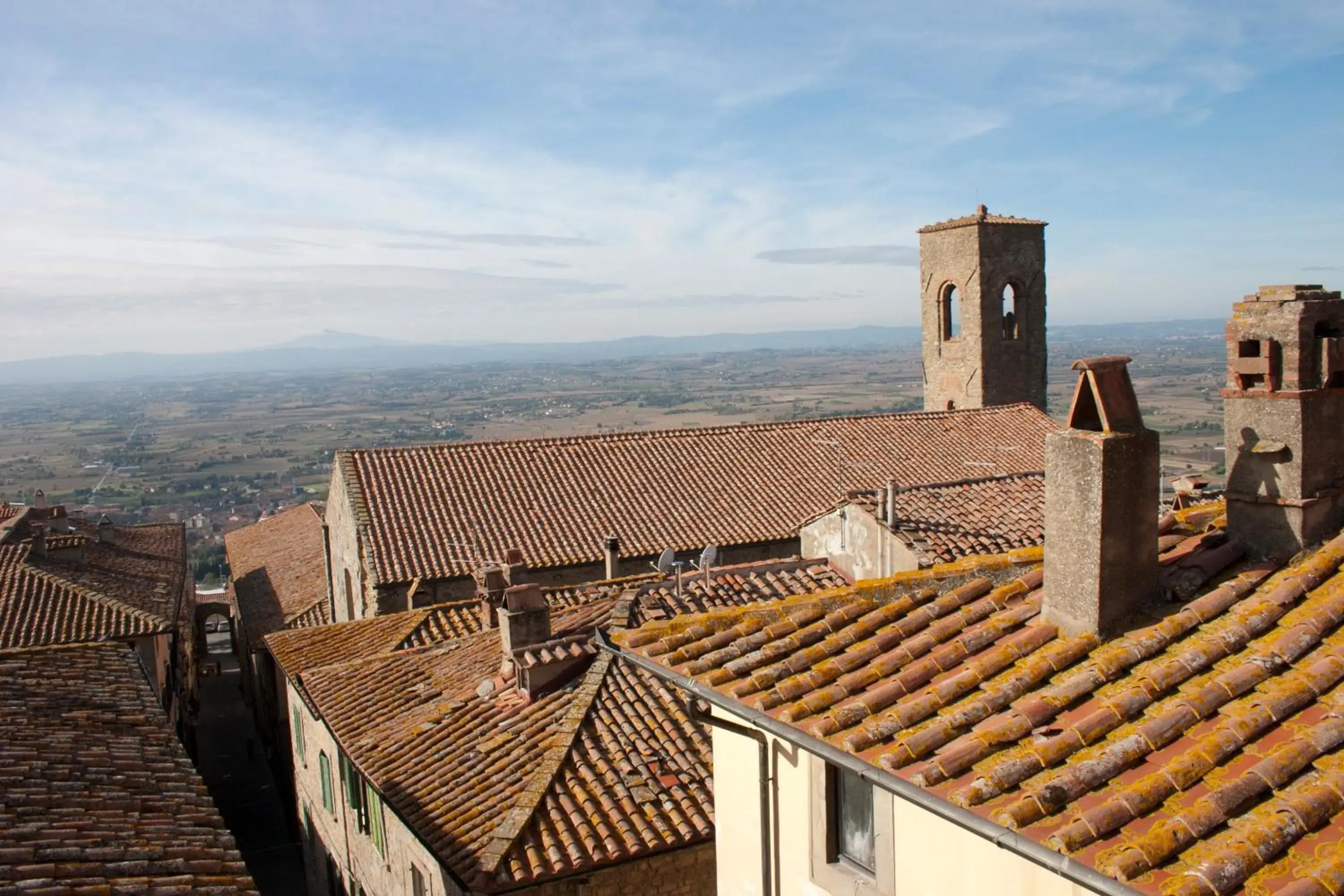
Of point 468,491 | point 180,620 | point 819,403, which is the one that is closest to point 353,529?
point 468,491

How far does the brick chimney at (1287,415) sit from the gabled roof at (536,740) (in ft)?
17.5

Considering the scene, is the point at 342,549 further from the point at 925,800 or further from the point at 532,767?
the point at 925,800

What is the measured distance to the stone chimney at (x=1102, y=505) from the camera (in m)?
4.88

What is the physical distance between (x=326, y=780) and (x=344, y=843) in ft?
3.19

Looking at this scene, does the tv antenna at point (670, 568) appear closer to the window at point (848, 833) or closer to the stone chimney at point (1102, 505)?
the window at point (848, 833)

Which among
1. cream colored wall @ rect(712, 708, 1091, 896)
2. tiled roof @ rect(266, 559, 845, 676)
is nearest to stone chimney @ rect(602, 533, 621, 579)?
tiled roof @ rect(266, 559, 845, 676)

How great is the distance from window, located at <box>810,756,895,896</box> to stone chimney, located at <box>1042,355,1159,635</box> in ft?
4.29

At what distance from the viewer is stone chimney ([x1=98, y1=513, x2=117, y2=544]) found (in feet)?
107

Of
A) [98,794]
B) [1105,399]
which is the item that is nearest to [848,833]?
[1105,399]

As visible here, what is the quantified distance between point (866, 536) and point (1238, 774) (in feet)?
34.2

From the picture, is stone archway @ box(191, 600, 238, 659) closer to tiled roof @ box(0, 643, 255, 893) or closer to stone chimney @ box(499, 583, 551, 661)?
tiled roof @ box(0, 643, 255, 893)

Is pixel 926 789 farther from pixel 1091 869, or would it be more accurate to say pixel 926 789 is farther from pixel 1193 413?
pixel 1193 413

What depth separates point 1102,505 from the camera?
4832mm

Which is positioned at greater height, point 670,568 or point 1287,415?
point 1287,415
